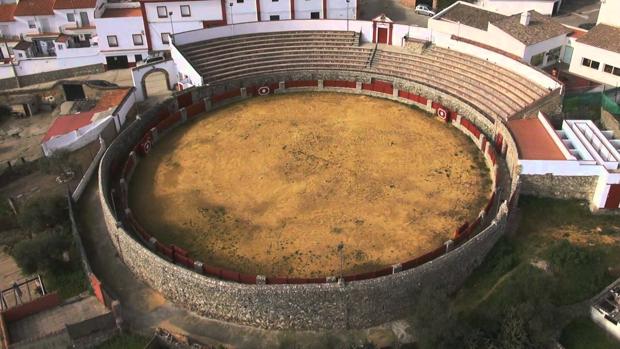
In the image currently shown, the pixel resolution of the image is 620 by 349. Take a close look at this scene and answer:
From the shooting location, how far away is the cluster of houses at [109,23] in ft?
192

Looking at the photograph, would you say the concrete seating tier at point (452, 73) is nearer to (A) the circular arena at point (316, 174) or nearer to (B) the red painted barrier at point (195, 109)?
(A) the circular arena at point (316, 174)

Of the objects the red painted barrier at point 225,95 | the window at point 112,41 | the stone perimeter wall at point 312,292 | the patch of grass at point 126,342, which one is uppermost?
the window at point 112,41

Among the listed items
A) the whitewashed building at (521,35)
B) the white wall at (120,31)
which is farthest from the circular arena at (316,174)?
the white wall at (120,31)

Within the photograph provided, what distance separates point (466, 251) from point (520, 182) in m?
8.52

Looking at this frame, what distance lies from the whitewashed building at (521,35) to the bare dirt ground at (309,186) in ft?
31.8

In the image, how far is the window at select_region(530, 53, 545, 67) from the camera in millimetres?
49469

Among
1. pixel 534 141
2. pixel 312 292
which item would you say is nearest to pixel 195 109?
pixel 312 292

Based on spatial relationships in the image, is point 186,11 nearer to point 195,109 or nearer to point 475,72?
point 195,109

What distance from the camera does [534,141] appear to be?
40844mm

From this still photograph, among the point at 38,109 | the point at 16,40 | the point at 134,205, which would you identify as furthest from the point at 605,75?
the point at 16,40

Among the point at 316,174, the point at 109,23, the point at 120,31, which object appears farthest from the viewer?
the point at 120,31

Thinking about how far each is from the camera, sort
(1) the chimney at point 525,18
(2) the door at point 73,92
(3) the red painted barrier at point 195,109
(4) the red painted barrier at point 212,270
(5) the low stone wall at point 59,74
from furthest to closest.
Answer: (5) the low stone wall at point 59,74 → (2) the door at point 73,92 → (3) the red painted barrier at point 195,109 → (1) the chimney at point 525,18 → (4) the red painted barrier at point 212,270

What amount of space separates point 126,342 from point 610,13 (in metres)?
48.4

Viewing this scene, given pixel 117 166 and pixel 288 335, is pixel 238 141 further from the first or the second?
pixel 288 335
